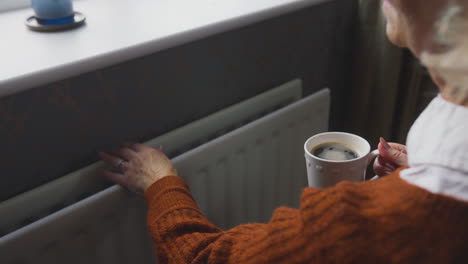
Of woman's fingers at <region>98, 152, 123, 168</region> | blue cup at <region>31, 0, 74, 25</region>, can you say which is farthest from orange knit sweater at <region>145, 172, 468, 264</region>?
blue cup at <region>31, 0, 74, 25</region>

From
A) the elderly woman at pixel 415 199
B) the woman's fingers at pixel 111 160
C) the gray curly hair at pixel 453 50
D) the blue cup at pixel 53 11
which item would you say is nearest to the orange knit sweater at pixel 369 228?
the elderly woman at pixel 415 199

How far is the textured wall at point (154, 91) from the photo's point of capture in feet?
2.48

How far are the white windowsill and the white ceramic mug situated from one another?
0.96 ft

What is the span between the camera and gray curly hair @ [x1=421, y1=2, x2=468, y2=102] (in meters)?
0.41

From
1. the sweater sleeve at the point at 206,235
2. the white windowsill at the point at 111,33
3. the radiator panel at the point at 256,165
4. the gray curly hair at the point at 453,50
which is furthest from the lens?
the radiator panel at the point at 256,165

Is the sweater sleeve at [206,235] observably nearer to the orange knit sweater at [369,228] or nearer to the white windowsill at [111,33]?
the orange knit sweater at [369,228]

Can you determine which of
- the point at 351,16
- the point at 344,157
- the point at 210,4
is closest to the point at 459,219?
the point at 344,157

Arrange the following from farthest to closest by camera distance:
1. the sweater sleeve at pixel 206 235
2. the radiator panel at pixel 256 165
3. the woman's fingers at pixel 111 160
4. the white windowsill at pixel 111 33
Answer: the radiator panel at pixel 256 165, the woman's fingers at pixel 111 160, the white windowsill at pixel 111 33, the sweater sleeve at pixel 206 235

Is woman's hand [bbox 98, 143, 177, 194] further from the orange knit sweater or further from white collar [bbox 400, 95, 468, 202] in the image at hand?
white collar [bbox 400, 95, 468, 202]

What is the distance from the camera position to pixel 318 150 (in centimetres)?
80

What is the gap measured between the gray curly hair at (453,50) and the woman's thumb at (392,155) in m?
0.33

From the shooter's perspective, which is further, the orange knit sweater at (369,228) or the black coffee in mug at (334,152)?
the black coffee in mug at (334,152)

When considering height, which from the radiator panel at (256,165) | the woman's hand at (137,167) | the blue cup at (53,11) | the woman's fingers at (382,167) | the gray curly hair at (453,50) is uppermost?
the gray curly hair at (453,50)

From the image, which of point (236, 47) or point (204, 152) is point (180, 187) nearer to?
point (204, 152)
